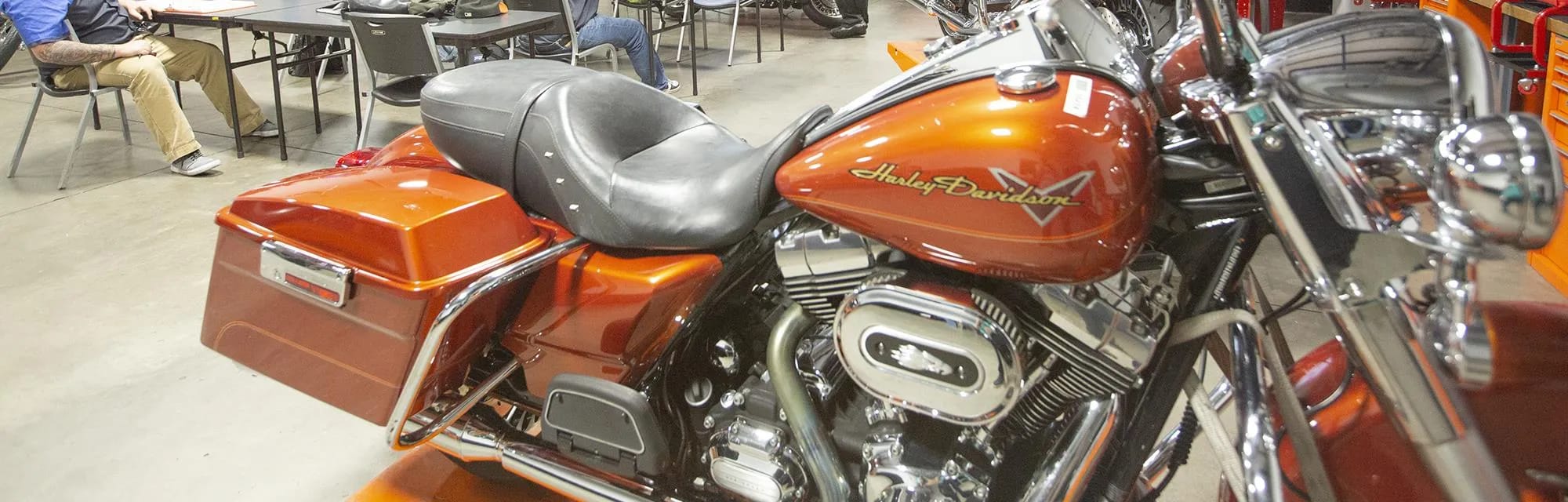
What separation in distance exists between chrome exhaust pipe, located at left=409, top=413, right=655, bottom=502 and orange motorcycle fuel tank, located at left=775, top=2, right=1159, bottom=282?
604 millimetres

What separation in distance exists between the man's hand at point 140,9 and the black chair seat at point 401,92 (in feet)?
3.92

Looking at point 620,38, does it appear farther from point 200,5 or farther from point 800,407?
point 800,407

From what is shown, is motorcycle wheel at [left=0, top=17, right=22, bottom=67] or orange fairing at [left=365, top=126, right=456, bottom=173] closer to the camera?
orange fairing at [left=365, top=126, right=456, bottom=173]

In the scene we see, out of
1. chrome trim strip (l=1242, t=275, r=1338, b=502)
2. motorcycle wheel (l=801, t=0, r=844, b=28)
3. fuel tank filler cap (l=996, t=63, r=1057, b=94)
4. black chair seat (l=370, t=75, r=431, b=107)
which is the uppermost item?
fuel tank filler cap (l=996, t=63, r=1057, b=94)

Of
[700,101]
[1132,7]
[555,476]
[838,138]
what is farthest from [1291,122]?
[700,101]

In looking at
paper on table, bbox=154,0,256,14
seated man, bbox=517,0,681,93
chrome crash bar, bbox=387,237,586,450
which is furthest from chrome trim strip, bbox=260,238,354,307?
seated man, bbox=517,0,681,93

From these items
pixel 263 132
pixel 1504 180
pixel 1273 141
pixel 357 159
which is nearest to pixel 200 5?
pixel 263 132

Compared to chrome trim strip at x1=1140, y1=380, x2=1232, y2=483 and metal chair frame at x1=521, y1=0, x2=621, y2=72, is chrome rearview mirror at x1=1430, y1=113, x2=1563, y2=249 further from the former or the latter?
metal chair frame at x1=521, y1=0, x2=621, y2=72

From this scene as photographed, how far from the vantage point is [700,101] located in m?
5.70

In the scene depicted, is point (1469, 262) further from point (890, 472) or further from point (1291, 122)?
point (890, 472)

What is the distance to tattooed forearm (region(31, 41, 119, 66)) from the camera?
13.9 feet

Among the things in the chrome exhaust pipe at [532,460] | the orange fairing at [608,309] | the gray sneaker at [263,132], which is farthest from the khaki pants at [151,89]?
the orange fairing at [608,309]

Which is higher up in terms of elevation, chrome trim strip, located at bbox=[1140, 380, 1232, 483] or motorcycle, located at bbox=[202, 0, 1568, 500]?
motorcycle, located at bbox=[202, 0, 1568, 500]

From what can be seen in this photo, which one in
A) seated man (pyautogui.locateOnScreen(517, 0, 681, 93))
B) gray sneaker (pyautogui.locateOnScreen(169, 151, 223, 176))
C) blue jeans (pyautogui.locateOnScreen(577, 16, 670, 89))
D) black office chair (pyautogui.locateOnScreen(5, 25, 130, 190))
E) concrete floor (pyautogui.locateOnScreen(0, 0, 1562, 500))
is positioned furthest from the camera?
blue jeans (pyautogui.locateOnScreen(577, 16, 670, 89))
